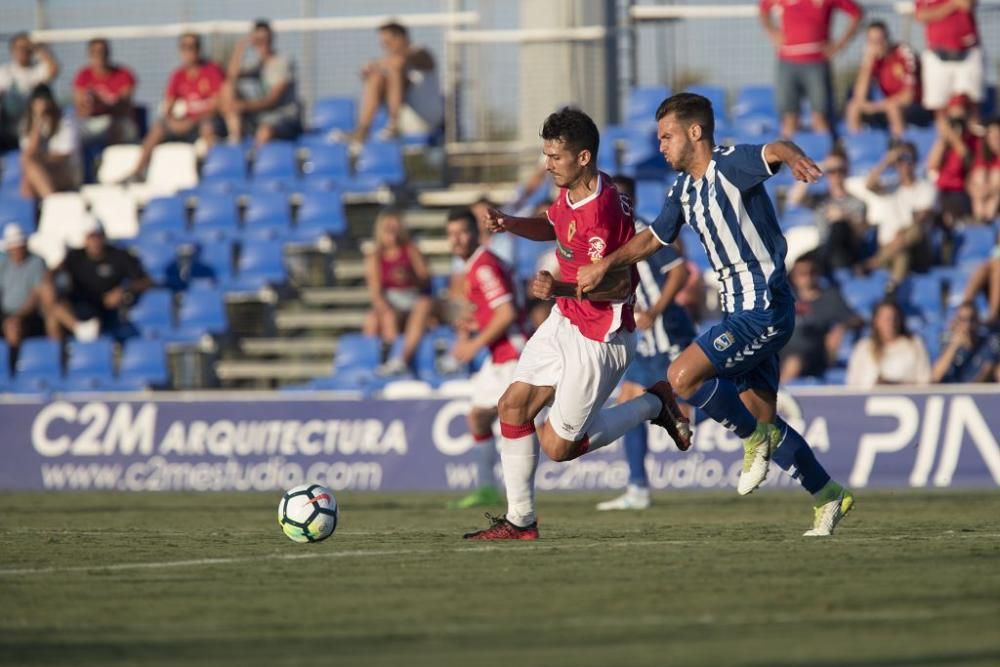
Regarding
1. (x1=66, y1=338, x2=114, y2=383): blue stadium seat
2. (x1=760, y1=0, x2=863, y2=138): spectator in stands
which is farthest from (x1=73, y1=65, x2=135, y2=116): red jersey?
(x1=760, y1=0, x2=863, y2=138): spectator in stands

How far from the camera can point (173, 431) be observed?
18.5 m

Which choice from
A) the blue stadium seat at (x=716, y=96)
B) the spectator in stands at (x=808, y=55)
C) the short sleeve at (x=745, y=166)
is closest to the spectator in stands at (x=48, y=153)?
the blue stadium seat at (x=716, y=96)

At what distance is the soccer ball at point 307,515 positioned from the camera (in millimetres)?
9531

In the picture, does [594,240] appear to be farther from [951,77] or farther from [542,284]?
[951,77]

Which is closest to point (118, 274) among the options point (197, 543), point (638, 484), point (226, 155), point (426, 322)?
point (226, 155)

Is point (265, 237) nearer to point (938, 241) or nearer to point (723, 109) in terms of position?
point (723, 109)

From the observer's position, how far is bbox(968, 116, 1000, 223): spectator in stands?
18.8m

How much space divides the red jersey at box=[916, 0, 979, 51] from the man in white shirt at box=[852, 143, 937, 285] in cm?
139

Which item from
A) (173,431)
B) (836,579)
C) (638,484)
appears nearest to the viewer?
(836,579)

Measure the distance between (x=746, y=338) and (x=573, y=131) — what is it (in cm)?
149

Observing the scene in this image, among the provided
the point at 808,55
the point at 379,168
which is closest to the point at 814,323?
the point at 808,55

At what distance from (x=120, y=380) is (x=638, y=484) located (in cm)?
813

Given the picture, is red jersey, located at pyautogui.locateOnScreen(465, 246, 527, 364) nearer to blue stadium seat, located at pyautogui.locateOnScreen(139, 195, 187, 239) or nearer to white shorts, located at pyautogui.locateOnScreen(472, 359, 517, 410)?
white shorts, located at pyautogui.locateOnScreen(472, 359, 517, 410)

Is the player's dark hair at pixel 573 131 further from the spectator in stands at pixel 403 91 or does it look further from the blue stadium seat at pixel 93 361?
the spectator in stands at pixel 403 91
